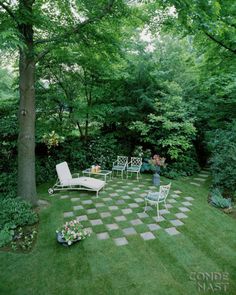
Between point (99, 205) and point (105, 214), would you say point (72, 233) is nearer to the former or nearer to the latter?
point (105, 214)

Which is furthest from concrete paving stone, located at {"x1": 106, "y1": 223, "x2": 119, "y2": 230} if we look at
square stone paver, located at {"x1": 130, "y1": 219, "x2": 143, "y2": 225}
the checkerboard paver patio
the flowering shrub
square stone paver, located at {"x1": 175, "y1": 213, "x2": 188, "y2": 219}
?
square stone paver, located at {"x1": 175, "y1": 213, "x2": 188, "y2": 219}

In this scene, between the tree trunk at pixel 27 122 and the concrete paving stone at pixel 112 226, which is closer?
the concrete paving stone at pixel 112 226

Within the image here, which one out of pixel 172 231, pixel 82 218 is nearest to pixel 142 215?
pixel 172 231

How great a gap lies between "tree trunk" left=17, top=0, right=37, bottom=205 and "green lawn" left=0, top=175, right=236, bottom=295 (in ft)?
3.84

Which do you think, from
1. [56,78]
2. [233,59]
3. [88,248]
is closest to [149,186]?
[88,248]

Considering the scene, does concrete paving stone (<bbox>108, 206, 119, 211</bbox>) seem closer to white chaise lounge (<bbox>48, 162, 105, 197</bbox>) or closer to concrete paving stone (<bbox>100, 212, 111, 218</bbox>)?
concrete paving stone (<bbox>100, 212, 111, 218</bbox>)

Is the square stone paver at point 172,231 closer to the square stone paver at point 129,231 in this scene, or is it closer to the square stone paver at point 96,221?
the square stone paver at point 129,231

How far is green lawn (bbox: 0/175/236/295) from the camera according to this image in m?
3.04

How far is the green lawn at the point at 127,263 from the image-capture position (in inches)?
120

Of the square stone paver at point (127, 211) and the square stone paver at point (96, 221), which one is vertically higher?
the square stone paver at point (127, 211)

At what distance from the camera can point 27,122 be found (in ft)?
17.3

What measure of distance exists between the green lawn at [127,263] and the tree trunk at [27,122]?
1.17 m

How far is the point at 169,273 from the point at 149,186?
433 cm

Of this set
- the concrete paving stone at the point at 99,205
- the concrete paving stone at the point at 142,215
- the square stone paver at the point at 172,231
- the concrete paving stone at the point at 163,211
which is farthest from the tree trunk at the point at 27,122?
the square stone paver at the point at 172,231
